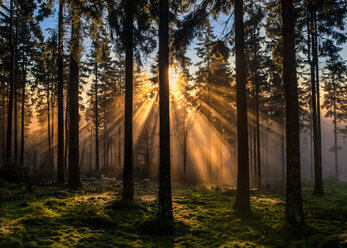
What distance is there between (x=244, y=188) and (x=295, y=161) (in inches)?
105

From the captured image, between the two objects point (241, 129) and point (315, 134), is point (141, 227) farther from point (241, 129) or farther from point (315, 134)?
point (315, 134)

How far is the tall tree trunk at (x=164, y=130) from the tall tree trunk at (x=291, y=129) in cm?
398

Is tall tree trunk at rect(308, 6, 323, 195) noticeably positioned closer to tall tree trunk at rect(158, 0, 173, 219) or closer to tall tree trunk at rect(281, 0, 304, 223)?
tall tree trunk at rect(281, 0, 304, 223)

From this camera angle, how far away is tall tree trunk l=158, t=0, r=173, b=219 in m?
7.94

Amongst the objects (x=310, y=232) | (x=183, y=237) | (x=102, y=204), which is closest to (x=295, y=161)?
(x=310, y=232)

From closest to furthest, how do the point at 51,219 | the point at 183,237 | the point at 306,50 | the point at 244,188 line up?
the point at 183,237
the point at 51,219
the point at 244,188
the point at 306,50

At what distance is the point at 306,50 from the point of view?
16.9m

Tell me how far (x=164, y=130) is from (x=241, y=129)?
329 centimetres

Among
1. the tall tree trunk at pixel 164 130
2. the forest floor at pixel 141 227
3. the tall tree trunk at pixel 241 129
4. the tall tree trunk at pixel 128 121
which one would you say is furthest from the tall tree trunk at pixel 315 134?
the tall tree trunk at pixel 128 121

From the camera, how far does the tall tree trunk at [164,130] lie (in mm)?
7941

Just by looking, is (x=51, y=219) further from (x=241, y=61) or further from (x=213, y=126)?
(x=213, y=126)

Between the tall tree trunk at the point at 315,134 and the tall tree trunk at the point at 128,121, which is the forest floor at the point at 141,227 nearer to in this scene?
the tall tree trunk at the point at 128,121

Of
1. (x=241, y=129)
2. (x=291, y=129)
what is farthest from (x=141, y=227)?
(x=291, y=129)

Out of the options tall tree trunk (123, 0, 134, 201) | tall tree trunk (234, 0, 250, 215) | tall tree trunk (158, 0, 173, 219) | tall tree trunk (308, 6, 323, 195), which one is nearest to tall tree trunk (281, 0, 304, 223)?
tall tree trunk (234, 0, 250, 215)
